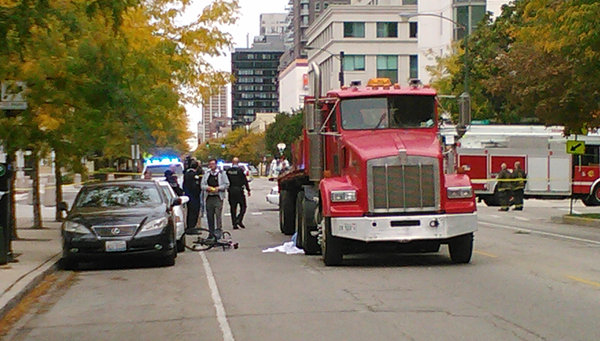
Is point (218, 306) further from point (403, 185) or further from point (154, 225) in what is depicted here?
point (154, 225)

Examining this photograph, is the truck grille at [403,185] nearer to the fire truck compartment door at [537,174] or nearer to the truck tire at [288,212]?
the truck tire at [288,212]

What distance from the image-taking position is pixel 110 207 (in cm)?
1680

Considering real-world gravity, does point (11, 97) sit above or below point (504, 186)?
above

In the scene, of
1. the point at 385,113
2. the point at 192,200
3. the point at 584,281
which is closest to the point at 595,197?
the point at 192,200

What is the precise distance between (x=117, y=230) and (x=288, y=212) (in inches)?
300

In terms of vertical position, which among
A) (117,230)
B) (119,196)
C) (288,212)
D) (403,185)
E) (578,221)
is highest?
(403,185)

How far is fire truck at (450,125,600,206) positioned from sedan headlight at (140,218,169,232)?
25.0 meters

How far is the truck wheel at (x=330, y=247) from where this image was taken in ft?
49.9

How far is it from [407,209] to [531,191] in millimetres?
27242

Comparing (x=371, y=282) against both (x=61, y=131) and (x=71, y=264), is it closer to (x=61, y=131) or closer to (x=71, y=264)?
(x=71, y=264)

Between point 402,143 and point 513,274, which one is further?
point 402,143

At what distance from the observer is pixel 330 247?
50.3 ft

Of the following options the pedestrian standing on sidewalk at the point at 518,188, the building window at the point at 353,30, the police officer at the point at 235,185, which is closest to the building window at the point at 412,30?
the building window at the point at 353,30

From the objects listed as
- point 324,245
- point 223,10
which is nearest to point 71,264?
point 324,245
